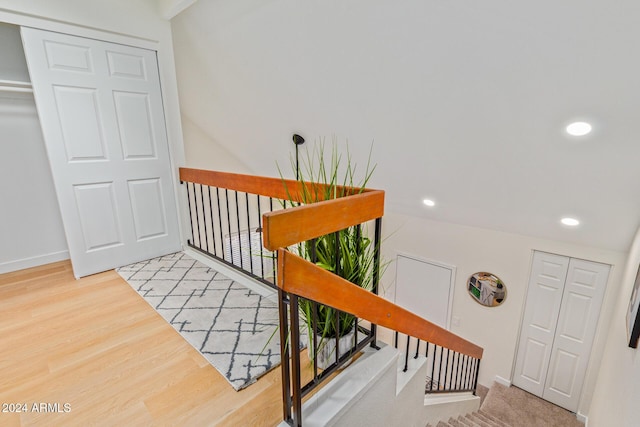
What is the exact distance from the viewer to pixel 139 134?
2.81 meters

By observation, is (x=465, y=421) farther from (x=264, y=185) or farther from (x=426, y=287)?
(x=264, y=185)

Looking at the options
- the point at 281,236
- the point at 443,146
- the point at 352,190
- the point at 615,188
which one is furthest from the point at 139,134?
the point at 615,188

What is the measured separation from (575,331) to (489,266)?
1262 millimetres

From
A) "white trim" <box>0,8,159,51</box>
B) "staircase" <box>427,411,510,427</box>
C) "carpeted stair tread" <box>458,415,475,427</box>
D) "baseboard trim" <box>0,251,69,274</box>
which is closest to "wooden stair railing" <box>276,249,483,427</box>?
"staircase" <box>427,411,510,427</box>

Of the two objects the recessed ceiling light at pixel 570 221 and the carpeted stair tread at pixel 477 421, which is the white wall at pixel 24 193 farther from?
the recessed ceiling light at pixel 570 221

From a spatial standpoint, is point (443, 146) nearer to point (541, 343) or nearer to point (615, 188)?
point (615, 188)

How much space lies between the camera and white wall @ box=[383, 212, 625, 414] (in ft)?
13.3

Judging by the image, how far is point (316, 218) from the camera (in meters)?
1.14

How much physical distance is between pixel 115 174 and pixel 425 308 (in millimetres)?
4819

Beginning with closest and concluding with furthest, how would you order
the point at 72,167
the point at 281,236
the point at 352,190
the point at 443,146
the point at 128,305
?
the point at 281,236 < the point at 352,190 < the point at 128,305 < the point at 72,167 < the point at 443,146

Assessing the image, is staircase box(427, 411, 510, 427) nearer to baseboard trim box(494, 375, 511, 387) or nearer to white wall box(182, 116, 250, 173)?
baseboard trim box(494, 375, 511, 387)

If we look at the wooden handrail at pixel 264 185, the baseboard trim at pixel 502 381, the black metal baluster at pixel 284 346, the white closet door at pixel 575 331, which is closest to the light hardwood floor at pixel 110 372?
the black metal baluster at pixel 284 346

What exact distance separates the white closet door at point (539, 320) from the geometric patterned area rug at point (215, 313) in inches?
153

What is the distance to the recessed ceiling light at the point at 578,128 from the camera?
2188 millimetres
